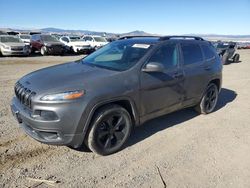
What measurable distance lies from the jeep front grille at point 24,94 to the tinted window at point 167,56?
205 centimetres

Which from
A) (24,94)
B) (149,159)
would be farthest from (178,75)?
(24,94)

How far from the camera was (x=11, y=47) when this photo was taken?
19.5m

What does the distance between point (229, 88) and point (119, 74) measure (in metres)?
6.59

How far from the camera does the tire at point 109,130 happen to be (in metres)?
3.94

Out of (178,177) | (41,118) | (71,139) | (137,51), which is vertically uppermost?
(137,51)

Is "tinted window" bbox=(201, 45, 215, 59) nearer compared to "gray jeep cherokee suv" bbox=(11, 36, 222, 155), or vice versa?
"gray jeep cherokee suv" bbox=(11, 36, 222, 155)

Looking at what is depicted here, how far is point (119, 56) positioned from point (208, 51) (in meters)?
2.46

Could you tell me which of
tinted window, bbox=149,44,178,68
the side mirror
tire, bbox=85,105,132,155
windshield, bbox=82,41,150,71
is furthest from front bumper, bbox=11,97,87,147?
tinted window, bbox=149,44,178,68

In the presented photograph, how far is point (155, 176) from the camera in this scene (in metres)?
3.71

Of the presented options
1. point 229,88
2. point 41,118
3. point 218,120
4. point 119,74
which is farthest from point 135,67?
point 229,88

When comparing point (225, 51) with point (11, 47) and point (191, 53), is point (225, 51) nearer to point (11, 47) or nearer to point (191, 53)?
point (191, 53)

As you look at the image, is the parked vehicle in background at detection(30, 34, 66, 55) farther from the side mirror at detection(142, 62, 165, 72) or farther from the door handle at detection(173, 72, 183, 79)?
the side mirror at detection(142, 62, 165, 72)

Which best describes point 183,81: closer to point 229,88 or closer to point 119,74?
point 119,74

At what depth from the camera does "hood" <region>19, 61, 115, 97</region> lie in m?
3.74
